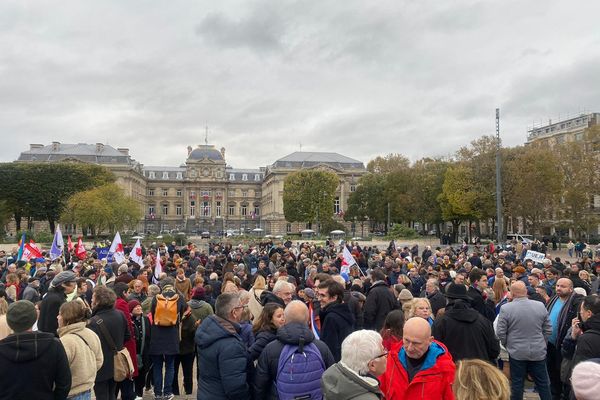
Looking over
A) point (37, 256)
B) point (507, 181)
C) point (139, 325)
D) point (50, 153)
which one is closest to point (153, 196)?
point (50, 153)

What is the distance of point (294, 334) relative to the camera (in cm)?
432

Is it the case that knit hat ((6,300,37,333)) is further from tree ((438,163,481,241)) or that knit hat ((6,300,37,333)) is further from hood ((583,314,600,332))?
tree ((438,163,481,241))

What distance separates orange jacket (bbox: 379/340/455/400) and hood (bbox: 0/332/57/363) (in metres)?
2.98

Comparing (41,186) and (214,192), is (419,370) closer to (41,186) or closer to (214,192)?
(41,186)

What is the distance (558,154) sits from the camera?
45.2m

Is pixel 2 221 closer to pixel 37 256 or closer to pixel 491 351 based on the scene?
pixel 37 256

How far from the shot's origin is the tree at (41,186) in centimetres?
6175

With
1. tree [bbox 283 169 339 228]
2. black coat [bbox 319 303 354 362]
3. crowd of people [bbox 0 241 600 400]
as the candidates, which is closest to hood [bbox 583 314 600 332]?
crowd of people [bbox 0 241 600 400]

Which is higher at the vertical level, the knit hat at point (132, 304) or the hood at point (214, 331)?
the hood at point (214, 331)

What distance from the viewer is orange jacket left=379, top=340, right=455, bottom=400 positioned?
12.8 feet

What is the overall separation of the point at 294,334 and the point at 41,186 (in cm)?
6687

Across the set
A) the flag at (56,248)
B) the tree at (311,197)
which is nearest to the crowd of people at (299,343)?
the flag at (56,248)

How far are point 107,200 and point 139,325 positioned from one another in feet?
173

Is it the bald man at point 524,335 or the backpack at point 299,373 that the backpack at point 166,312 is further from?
the bald man at point 524,335
